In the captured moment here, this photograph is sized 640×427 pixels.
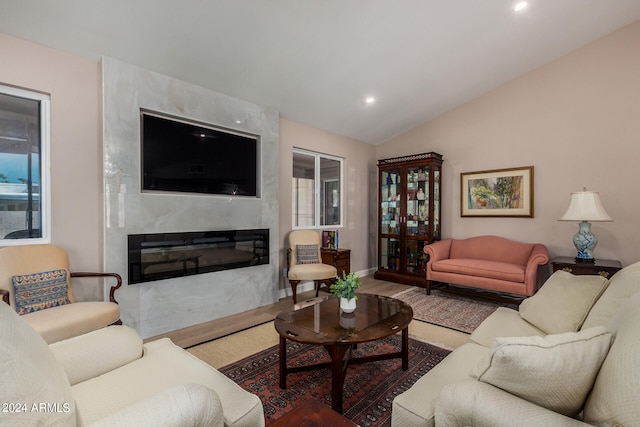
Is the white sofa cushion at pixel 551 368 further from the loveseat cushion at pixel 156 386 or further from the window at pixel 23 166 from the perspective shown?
the window at pixel 23 166

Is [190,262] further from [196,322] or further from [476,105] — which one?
[476,105]

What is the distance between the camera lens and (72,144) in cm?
270

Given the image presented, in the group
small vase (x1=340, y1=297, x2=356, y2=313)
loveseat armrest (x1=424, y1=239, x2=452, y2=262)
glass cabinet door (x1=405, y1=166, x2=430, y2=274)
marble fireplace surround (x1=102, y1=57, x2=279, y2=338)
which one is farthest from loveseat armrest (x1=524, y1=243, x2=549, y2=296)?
marble fireplace surround (x1=102, y1=57, x2=279, y2=338)

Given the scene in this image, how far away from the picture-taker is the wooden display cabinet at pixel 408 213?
5031mm

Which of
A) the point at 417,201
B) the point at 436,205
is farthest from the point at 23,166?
the point at 436,205

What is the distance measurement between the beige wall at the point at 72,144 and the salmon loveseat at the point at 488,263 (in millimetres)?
4168

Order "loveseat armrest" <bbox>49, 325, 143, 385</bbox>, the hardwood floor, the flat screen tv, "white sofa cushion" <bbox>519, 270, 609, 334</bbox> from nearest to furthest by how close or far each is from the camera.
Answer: "loveseat armrest" <bbox>49, 325, 143, 385</bbox>, "white sofa cushion" <bbox>519, 270, 609, 334</bbox>, the hardwood floor, the flat screen tv

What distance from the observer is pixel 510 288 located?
3.80m

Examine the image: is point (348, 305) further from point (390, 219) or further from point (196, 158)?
point (390, 219)

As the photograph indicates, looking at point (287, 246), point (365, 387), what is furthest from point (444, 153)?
point (365, 387)

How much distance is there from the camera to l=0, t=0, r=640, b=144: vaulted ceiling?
7.92 ft

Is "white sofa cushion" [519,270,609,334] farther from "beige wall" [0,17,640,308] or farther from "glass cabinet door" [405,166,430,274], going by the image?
"glass cabinet door" [405,166,430,274]

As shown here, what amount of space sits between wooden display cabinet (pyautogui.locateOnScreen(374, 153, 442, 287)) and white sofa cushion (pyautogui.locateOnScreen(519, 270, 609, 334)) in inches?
108

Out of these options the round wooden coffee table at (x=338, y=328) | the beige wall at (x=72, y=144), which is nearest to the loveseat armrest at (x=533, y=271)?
the round wooden coffee table at (x=338, y=328)
